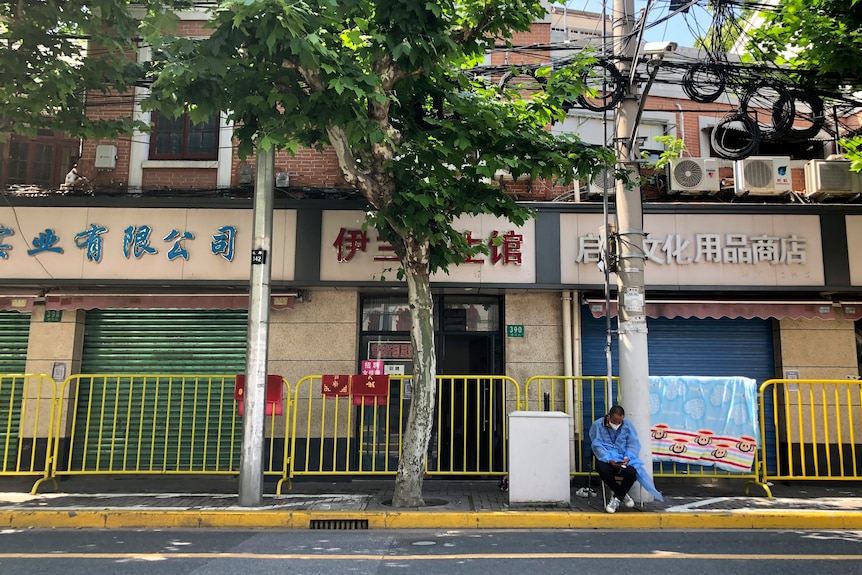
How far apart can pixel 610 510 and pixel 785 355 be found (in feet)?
16.6

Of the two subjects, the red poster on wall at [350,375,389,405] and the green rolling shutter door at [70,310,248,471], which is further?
the green rolling shutter door at [70,310,248,471]

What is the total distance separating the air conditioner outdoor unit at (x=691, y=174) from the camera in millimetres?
10734

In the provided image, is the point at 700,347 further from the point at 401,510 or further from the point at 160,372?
the point at 160,372

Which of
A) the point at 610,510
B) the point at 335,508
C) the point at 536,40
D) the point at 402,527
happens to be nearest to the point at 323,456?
the point at 335,508

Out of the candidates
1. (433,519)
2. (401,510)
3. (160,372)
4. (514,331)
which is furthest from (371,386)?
(160,372)

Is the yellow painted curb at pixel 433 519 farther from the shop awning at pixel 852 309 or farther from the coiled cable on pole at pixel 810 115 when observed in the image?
the coiled cable on pole at pixel 810 115

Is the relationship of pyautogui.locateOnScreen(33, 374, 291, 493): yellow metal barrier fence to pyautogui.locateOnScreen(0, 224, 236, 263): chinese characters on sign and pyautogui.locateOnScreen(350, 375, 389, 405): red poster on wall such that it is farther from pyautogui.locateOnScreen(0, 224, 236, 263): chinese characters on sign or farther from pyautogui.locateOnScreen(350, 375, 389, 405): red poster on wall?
pyautogui.locateOnScreen(0, 224, 236, 263): chinese characters on sign

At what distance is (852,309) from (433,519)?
25.7 feet

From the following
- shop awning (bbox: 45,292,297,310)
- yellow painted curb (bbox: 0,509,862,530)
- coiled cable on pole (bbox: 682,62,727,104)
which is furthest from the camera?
shop awning (bbox: 45,292,297,310)

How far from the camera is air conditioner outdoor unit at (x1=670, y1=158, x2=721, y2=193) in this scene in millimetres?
10734

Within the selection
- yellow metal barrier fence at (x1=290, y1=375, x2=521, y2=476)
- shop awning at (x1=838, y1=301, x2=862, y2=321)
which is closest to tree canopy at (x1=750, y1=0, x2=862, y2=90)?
shop awning at (x1=838, y1=301, x2=862, y2=321)

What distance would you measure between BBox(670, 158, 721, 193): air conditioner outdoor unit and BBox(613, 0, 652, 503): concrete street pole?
2.76 metres

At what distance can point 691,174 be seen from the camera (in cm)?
1080

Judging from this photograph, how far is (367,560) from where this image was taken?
19.0 feet
